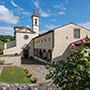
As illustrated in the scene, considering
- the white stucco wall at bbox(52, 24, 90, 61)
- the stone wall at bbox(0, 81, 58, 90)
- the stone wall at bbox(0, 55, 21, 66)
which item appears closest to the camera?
the stone wall at bbox(0, 81, 58, 90)

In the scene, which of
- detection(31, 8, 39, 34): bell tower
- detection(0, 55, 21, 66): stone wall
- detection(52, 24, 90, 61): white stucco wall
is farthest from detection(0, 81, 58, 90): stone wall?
detection(31, 8, 39, 34): bell tower

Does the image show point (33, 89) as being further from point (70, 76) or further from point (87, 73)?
point (87, 73)

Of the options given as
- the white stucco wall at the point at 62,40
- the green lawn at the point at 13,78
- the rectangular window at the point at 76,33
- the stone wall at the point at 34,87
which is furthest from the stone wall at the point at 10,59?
the rectangular window at the point at 76,33

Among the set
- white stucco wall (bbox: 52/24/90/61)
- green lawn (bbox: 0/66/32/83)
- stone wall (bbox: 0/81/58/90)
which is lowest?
green lawn (bbox: 0/66/32/83)

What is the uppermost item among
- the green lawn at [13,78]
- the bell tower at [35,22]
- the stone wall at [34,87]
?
the bell tower at [35,22]

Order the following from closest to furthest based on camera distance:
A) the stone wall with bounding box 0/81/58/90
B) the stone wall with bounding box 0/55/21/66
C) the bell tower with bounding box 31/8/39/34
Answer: the stone wall with bounding box 0/81/58/90, the stone wall with bounding box 0/55/21/66, the bell tower with bounding box 31/8/39/34

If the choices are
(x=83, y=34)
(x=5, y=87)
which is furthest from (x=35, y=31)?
(x=5, y=87)

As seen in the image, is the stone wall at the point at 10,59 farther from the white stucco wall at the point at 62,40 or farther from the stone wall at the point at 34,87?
the stone wall at the point at 34,87

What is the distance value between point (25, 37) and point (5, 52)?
7.57m

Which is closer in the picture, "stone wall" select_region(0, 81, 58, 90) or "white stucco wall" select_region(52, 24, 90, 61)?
"stone wall" select_region(0, 81, 58, 90)

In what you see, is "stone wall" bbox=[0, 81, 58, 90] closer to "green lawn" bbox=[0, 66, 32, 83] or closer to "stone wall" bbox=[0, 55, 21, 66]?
"green lawn" bbox=[0, 66, 32, 83]

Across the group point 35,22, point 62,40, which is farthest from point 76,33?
point 35,22

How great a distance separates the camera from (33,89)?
4.62 metres

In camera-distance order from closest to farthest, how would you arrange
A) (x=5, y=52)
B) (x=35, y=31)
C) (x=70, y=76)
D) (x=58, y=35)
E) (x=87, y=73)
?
1. (x=87, y=73)
2. (x=70, y=76)
3. (x=58, y=35)
4. (x=5, y=52)
5. (x=35, y=31)
